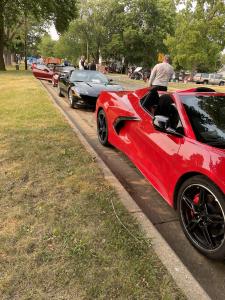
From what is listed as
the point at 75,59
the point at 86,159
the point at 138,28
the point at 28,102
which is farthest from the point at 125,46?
the point at 86,159

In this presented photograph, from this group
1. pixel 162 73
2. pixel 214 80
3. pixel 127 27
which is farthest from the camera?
pixel 127 27

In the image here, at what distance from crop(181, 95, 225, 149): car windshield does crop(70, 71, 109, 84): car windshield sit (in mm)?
7422

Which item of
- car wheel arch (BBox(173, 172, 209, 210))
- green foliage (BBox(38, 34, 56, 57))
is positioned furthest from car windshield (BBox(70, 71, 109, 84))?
green foliage (BBox(38, 34, 56, 57))

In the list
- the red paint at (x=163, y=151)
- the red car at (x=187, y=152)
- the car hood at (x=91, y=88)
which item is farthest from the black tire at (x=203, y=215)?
the car hood at (x=91, y=88)

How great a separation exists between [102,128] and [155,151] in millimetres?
2608

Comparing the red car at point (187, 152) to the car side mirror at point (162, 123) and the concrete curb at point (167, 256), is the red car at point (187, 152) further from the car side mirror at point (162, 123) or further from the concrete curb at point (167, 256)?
the concrete curb at point (167, 256)

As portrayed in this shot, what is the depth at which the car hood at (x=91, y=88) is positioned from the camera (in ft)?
32.7

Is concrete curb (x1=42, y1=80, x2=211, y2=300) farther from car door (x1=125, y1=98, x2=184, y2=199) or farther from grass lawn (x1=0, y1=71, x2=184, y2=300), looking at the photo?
car door (x1=125, y1=98, x2=184, y2=199)

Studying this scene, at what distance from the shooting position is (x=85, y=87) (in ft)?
33.5

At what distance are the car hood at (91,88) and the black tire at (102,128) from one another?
365 cm

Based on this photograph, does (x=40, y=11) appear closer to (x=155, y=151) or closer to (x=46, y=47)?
(x=155, y=151)

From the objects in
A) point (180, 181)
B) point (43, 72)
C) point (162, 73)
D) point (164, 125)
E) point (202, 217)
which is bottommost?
point (43, 72)

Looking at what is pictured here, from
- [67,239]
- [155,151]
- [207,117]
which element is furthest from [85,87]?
[67,239]

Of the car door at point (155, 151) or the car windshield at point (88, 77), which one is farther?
the car windshield at point (88, 77)
